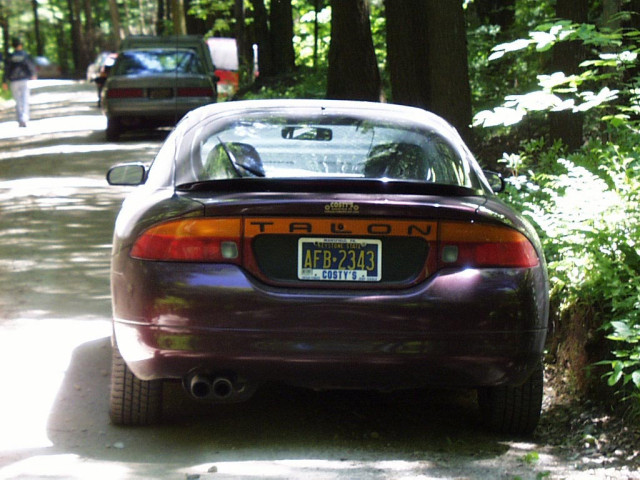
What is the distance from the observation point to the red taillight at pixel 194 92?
21.5 meters

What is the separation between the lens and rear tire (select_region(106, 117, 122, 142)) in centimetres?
2200

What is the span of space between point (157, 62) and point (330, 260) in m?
18.0

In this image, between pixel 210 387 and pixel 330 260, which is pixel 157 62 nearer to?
pixel 210 387

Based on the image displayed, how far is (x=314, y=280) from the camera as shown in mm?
4848

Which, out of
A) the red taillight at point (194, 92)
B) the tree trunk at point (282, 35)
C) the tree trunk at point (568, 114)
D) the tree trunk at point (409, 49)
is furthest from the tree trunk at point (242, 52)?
the tree trunk at point (568, 114)

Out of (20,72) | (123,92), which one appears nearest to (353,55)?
(123,92)

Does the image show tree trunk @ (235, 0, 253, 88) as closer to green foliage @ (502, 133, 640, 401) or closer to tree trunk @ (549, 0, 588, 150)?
tree trunk @ (549, 0, 588, 150)

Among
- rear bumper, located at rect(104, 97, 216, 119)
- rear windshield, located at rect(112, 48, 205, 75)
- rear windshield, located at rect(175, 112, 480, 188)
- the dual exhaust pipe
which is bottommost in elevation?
rear bumper, located at rect(104, 97, 216, 119)

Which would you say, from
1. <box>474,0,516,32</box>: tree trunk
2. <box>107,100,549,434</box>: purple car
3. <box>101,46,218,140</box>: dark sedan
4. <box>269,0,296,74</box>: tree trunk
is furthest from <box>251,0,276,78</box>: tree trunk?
<box>107,100,549,434</box>: purple car

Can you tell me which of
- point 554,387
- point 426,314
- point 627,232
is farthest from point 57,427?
point 627,232

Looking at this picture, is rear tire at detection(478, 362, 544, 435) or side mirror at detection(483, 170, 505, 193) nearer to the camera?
rear tire at detection(478, 362, 544, 435)

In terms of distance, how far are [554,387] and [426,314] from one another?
178 cm

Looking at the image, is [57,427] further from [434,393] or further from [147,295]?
[434,393]

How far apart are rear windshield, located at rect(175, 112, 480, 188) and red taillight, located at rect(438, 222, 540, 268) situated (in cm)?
68
